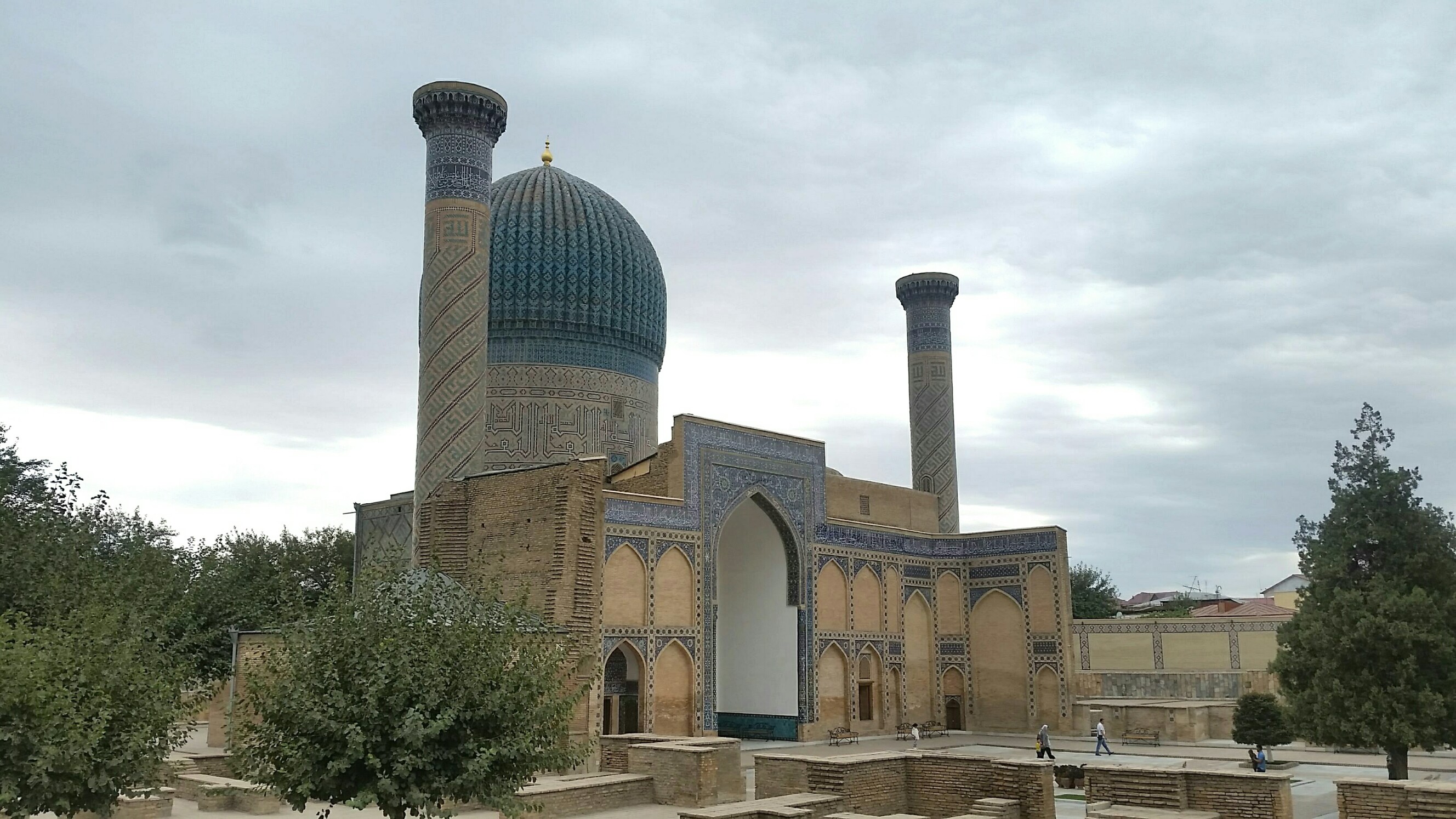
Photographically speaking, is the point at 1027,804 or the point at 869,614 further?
the point at 869,614

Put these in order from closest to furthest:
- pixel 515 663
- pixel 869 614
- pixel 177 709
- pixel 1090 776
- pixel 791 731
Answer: pixel 515 663
pixel 177 709
pixel 1090 776
pixel 791 731
pixel 869 614

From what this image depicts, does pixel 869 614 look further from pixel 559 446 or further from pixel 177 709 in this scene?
pixel 177 709

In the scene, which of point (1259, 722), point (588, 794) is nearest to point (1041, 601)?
point (1259, 722)

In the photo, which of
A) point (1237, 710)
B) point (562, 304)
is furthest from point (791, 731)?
point (562, 304)

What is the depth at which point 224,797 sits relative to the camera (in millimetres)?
11633

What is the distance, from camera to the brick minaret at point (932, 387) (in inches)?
1038

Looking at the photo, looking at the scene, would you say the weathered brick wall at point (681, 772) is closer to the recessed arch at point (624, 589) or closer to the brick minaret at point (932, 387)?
the recessed arch at point (624, 589)

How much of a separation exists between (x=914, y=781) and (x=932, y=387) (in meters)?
16.8

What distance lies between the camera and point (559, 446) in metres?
21.9

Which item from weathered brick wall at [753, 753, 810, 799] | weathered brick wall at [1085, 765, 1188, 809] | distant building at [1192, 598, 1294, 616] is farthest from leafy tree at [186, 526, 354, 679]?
distant building at [1192, 598, 1294, 616]

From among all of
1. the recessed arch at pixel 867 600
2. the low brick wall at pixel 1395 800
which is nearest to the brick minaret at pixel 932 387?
the recessed arch at pixel 867 600

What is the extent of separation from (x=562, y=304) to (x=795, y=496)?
5793mm

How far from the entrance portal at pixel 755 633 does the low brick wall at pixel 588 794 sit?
8.18 m

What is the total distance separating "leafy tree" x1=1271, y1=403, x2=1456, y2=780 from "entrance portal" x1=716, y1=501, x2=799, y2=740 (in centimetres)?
950
